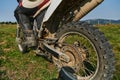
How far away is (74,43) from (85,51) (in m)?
0.26

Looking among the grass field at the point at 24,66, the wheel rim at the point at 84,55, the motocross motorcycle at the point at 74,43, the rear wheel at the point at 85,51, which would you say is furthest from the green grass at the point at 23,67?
the wheel rim at the point at 84,55

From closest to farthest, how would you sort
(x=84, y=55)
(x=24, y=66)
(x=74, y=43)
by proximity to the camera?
1. (x=84, y=55)
2. (x=74, y=43)
3. (x=24, y=66)

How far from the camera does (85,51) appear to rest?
5.71m

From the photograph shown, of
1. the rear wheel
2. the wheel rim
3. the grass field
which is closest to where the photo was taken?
the rear wheel

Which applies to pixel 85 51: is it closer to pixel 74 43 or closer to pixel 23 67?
pixel 74 43

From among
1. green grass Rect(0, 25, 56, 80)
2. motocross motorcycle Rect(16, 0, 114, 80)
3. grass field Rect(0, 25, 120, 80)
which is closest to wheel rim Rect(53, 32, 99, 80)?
motocross motorcycle Rect(16, 0, 114, 80)

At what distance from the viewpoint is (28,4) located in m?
6.85

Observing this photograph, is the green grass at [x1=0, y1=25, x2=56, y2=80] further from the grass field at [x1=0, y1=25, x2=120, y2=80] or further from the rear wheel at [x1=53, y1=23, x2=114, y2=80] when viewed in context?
the rear wheel at [x1=53, y1=23, x2=114, y2=80]

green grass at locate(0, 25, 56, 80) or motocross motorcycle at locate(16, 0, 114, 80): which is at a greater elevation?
motocross motorcycle at locate(16, 0, 114, 80)

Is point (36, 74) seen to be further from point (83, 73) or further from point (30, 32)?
point (83, 73)

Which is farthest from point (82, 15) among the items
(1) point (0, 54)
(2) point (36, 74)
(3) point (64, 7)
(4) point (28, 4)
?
(1) point (0, 54)

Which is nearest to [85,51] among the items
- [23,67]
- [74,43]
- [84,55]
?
[84,55]

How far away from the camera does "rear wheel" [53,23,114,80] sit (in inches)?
208

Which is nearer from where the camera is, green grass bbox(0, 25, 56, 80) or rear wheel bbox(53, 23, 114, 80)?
rear wheel bbox(53, 23, 114, 80)
